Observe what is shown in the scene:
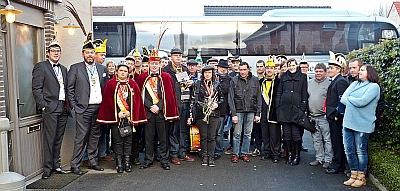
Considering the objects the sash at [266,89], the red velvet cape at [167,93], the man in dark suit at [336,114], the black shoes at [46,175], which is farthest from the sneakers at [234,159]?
the black shoes at [46,175]

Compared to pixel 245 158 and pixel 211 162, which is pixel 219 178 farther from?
pixel 245 158

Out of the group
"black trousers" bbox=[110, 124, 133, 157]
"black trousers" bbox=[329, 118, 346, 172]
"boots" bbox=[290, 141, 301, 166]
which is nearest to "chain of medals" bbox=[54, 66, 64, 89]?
"black trousers" bbox=[110, 124, 133, 157]

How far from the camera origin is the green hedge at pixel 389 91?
6.04 metres

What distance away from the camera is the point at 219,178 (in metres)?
6.71

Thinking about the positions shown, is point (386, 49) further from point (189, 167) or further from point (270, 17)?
point (270, 17)

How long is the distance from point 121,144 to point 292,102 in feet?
9.73

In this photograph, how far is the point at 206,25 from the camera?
15547 mm

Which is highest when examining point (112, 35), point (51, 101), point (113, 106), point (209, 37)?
point (112, 35)

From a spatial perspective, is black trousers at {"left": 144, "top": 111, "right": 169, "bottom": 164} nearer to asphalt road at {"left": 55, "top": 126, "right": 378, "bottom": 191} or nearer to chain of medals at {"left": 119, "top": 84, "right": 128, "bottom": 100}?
asphalt road at {"left": 55, "top": 126, "right": 378, "bottom": 191}

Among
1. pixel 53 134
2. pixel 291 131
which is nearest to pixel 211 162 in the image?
pixel 291 131

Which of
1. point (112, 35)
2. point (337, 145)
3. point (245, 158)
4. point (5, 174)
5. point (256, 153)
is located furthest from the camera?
point (112, 35)

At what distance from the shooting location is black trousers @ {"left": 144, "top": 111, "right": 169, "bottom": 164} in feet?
23.8

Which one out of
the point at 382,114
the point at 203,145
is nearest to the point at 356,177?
the point at 382,114

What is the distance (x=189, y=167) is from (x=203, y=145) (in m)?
0.46
